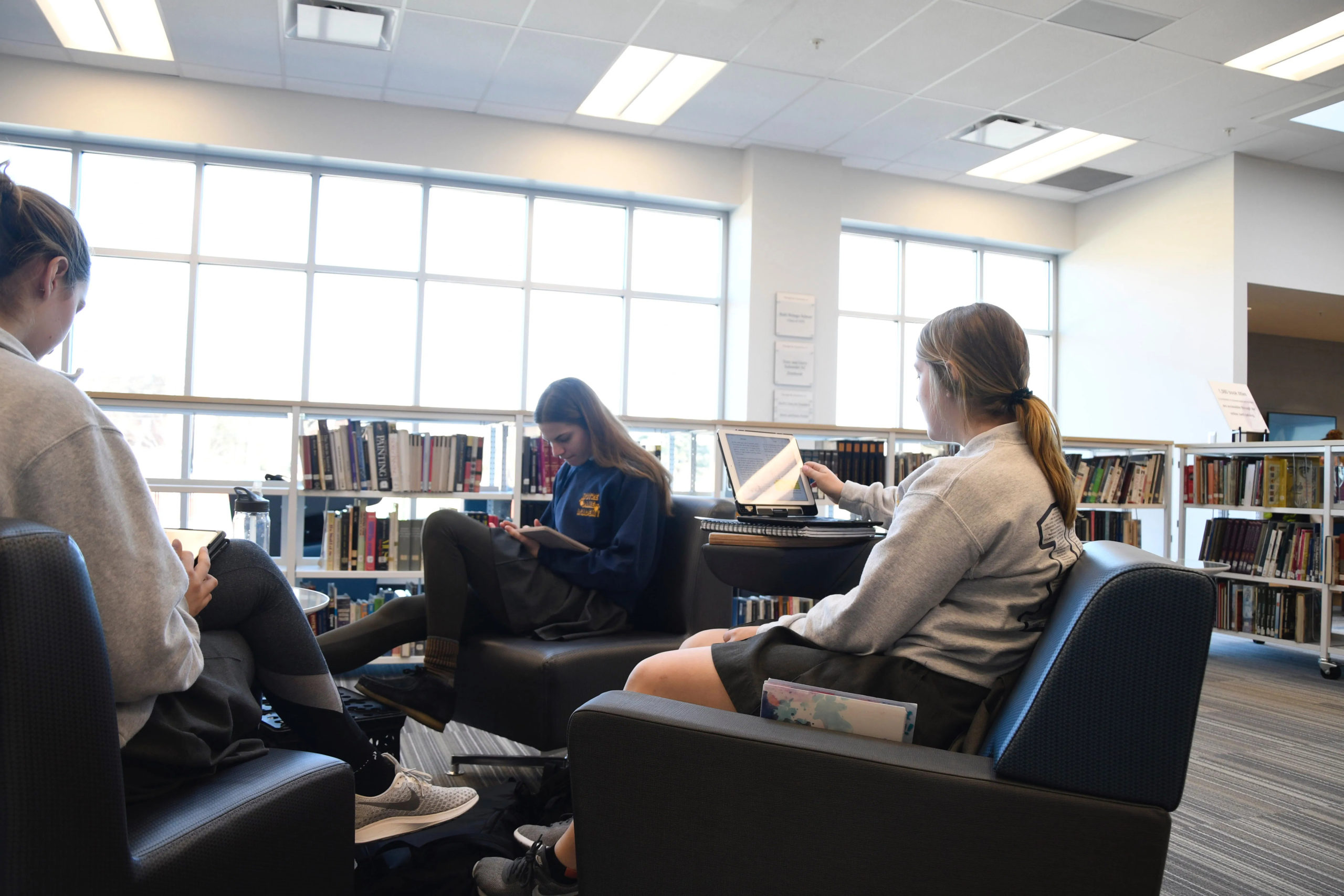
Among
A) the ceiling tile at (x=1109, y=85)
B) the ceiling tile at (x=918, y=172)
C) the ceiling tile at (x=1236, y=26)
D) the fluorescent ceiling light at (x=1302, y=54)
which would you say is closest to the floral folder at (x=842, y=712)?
the ceiling tile at (x=1236, y=26)

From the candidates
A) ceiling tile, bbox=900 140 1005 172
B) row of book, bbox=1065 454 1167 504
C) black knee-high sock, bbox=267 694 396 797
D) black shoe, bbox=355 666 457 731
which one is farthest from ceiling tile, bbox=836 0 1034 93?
black knee-high sock, bbox=267 694 396 797

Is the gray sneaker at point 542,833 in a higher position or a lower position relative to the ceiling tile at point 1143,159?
lower

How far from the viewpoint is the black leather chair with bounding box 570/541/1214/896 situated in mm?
962

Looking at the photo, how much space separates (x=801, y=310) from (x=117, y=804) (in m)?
6.13

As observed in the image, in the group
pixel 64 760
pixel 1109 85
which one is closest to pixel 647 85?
pixel 1109 85

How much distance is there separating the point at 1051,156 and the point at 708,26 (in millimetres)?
3343

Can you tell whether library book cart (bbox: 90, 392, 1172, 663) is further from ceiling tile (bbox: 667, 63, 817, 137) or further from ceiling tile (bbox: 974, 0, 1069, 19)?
ceiling tile (bbox: 667, 63, 817, 137)

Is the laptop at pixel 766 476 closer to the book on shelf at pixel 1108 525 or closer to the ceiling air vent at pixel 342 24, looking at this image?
the book on shelf at pixel 1108 525

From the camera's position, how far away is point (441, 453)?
12.1ft

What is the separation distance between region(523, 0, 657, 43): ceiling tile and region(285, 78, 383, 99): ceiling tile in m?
1.50

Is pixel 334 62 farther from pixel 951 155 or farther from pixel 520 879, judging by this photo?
pixel 520 879

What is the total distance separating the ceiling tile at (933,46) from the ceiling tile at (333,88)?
305cm

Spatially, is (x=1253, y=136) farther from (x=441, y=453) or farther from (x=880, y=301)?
(x=441, y=453)

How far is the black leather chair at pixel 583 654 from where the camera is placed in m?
2.22
